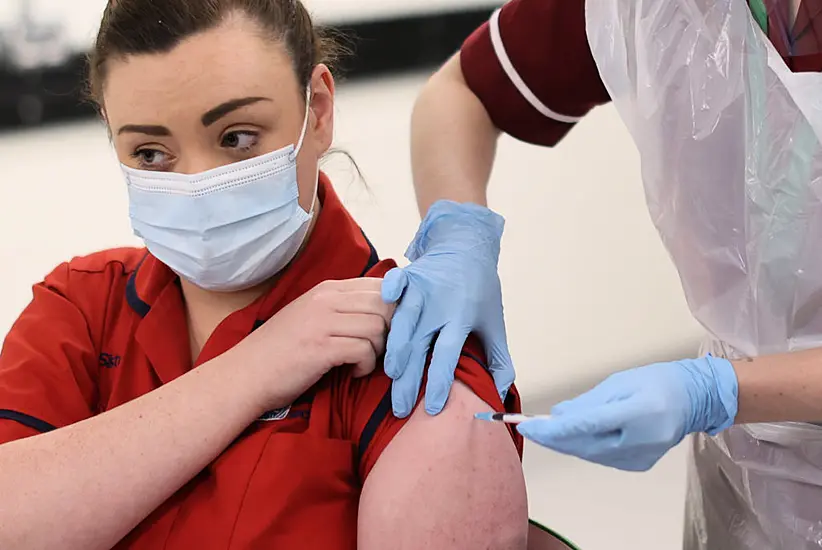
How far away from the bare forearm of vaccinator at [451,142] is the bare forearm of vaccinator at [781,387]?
1.80 ft

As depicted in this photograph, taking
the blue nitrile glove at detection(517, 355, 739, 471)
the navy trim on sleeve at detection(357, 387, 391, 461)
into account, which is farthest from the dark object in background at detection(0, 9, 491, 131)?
the blue nitrile glove at detection(517, 355, 739, 471)

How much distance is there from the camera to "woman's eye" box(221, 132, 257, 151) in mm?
1121

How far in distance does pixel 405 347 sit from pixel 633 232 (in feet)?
5.79

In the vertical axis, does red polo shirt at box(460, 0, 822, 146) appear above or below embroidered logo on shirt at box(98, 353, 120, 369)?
above

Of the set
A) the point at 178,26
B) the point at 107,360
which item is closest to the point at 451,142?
the point at 178,26

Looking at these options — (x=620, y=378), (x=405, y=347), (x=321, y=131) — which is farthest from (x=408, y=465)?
(x=321, y=131)

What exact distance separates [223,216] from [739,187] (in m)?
0.63

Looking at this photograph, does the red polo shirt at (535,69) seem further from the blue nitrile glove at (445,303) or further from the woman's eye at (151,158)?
the woman's eye at (151,158)

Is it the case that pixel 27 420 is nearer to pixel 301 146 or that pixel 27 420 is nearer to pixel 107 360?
pixel 107 360

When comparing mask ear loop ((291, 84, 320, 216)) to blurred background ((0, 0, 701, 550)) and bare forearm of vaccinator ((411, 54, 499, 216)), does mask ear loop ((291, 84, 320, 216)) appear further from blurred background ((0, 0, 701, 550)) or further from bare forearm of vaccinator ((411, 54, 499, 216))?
blurred background ((0, 0, 701, 550))

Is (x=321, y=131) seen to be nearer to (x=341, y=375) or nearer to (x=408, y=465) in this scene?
(x=341, y=375)

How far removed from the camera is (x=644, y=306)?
2.76 metres

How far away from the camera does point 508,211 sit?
2.58m

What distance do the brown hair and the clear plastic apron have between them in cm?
39
